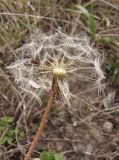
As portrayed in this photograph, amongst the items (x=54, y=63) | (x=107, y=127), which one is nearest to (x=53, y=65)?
(x=54, y=63)

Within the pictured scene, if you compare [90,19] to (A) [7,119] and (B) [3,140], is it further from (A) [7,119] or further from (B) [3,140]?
(B) [3,140]

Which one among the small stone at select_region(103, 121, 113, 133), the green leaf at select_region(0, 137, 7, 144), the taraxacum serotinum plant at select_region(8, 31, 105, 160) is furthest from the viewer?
the small stone at select_region(103, 121, 113, 133)

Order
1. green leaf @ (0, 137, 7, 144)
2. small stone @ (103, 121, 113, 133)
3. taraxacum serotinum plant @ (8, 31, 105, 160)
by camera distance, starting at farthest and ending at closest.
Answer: small stone @ (103, 121, 113, 133)
green leaf @ (0, 137, 7, 144)
taraxacum serotinum plant @ (8, 31, 105, 160)

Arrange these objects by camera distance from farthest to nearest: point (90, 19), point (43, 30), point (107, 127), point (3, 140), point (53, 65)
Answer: point (43, 30), point (90, 19), point (107, 127), point (3, 140), point (53, 65)

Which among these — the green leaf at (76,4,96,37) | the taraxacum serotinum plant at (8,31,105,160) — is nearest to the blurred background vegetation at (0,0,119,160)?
the green leaf at (76,4,96,37)

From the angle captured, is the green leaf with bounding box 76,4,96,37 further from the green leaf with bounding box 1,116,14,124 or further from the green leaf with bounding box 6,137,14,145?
the green leaf with bounding box 6,137,14,145

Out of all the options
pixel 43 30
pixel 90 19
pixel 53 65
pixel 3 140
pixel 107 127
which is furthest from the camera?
pixel 43 30

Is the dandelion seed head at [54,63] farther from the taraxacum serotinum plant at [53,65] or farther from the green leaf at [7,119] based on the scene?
the green leaf at [7,119]

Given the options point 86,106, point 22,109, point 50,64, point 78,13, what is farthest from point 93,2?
point 50,64
